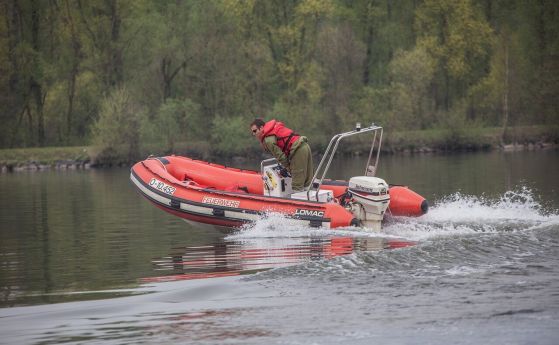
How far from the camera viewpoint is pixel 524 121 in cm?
5206

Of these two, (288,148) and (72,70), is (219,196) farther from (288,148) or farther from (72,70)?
(72,70)

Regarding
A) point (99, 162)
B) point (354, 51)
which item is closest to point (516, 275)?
point (99, 162)

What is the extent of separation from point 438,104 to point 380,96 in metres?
6.94

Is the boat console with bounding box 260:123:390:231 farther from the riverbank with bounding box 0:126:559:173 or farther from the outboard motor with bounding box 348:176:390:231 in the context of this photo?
the riverbank with bounding box 0:126:559:173

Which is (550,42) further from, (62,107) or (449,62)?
(62,107)

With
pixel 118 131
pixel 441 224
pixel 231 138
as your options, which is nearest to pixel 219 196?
pixel 441 224

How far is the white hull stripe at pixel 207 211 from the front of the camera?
56.2ft

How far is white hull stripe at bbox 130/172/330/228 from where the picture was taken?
17.1 meters

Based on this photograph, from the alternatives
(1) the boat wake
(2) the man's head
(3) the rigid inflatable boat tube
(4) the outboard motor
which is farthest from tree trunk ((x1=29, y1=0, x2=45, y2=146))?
(4) the outboard motor

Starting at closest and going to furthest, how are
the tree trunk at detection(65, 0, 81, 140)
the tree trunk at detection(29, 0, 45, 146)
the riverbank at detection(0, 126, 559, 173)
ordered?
1. the riverbank at detection(0, 126, 559, 173)
2. the tree trunk at detection(29, 0, 45, 146)
3. the tree trunk at detection(65, 0, 81, 140)

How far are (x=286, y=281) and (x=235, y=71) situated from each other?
39.2 meters

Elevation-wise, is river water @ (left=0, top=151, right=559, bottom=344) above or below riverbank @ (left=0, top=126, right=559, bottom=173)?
above

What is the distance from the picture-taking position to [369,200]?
17.1 m

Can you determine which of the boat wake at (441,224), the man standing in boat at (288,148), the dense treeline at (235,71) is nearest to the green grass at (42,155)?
the dense treeline at (235,71)
